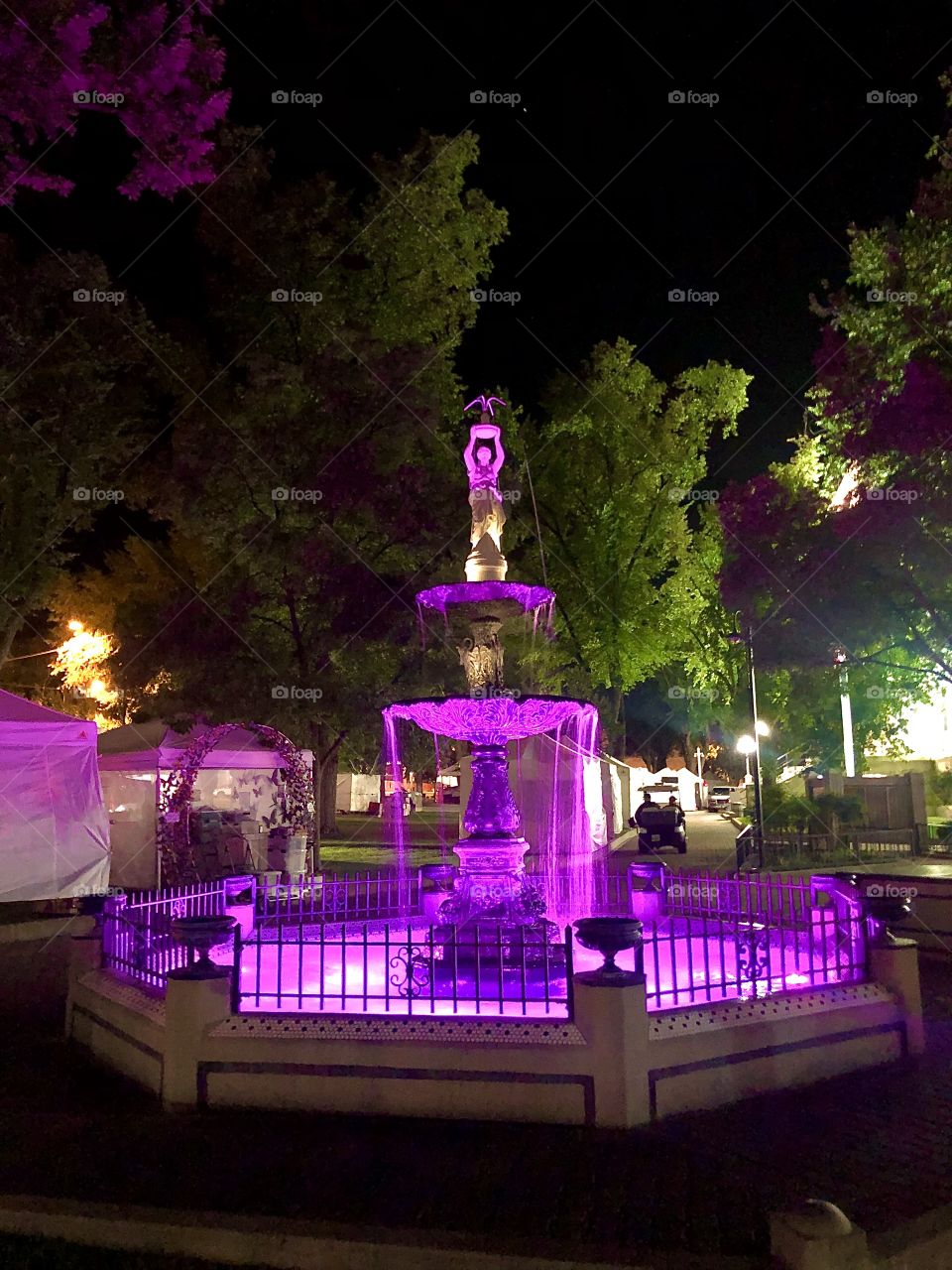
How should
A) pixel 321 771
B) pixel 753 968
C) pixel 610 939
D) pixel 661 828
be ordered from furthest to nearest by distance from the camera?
pixel 661 828, pixel 321 771, pixel 753 968, pixel 610 939

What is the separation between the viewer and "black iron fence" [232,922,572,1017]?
24.0 feet

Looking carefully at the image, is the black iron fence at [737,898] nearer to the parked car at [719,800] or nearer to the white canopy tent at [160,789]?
the white canopy tent at [160,789]

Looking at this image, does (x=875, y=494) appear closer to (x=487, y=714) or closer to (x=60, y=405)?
(x=487, y=714)

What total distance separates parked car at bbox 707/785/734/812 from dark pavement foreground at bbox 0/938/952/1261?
161 feet

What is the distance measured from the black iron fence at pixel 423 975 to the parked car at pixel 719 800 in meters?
46.7

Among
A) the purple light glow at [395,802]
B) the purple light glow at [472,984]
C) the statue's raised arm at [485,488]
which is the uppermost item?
the statue's raised arm at [485,488]

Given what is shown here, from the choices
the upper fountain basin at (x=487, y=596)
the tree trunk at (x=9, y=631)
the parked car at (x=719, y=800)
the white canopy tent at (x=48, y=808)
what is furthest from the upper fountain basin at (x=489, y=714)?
the parked car at (x=719, y=800)

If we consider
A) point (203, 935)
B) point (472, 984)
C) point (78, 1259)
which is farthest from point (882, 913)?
point (78, 1259)

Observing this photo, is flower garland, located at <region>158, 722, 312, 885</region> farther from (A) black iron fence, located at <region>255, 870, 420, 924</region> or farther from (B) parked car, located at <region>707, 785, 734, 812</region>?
(B) parked car, located at <region>707, 785, 734, 812</region>

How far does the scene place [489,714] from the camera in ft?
32.3

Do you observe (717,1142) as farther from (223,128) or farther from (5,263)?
(223,128)

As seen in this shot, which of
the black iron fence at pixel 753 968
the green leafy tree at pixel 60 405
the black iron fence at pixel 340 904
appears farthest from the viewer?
the green leafy tree at pixel 60 405

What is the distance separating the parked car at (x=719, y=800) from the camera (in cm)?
5596

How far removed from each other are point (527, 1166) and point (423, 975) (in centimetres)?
327
